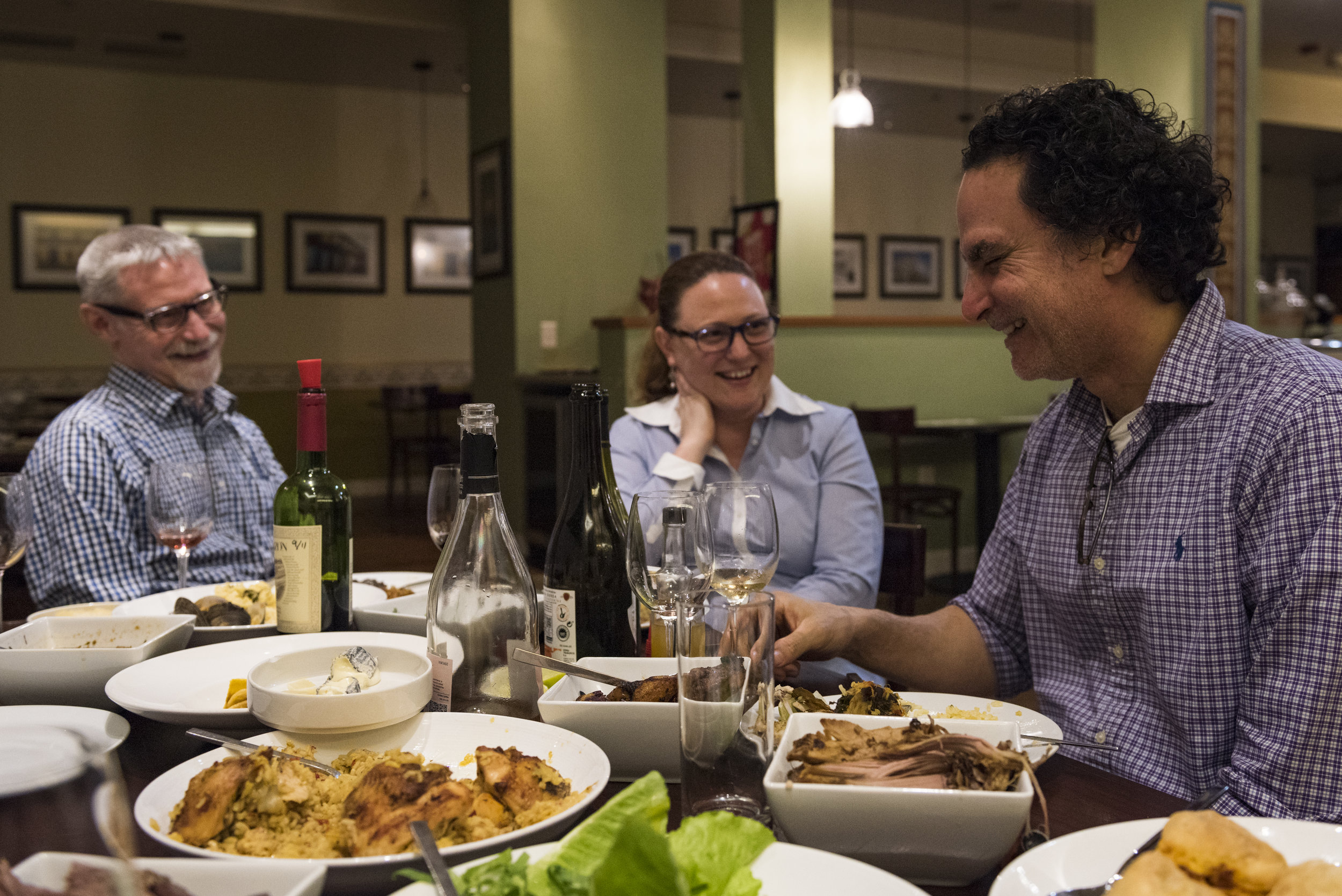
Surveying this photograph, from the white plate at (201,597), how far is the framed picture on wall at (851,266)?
9.78 m

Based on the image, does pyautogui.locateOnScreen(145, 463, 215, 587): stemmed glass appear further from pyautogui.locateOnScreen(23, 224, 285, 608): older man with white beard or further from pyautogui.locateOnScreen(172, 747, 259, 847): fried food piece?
pyautogui.locateOnScreen(172, 747, 259, 847): fried food piece

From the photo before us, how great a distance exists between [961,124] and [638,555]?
1040cm

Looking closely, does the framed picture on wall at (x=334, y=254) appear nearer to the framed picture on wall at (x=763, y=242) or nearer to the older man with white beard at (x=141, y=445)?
the framed picture on wall at (x=763, y=242)

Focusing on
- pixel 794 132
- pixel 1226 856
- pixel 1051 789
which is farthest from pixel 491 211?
pixel 1226 856

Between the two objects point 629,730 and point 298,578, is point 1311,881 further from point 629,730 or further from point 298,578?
point 298,578

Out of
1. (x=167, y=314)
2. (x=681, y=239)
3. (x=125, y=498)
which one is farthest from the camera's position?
(x=681, y=239)

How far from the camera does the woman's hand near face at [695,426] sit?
2.26 meters

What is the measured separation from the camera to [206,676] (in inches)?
48.3

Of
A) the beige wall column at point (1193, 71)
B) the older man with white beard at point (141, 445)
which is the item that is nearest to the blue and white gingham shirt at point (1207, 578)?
the older man with white beard at point (141, 445)

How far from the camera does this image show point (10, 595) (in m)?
2.95

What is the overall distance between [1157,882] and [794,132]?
5959 mm

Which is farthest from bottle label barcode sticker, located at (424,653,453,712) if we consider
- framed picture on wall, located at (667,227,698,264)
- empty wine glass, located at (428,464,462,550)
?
framed picture on wall, located at (667,227,698,264)

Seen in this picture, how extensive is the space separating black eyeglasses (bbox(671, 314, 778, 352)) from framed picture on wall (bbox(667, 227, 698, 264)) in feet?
26.4

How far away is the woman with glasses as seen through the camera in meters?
2.12
